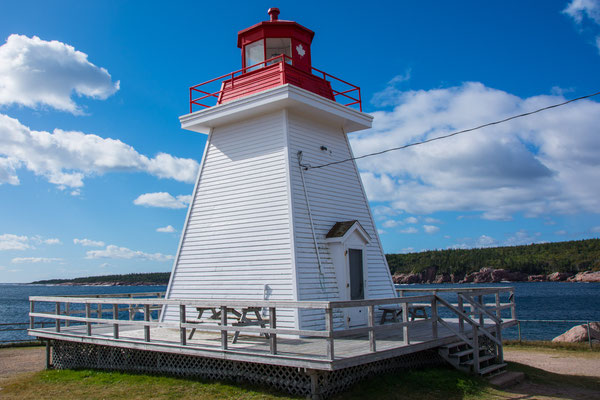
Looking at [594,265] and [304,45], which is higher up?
[304,45]

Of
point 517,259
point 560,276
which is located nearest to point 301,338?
point 560,276

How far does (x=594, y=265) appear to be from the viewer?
3708 inches

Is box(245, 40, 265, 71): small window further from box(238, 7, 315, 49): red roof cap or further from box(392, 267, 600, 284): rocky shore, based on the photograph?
box(392, 267, 600, 284): rocky shore

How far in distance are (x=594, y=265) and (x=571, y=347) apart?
3678 inches

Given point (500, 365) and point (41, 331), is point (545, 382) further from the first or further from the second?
point (41, 331)

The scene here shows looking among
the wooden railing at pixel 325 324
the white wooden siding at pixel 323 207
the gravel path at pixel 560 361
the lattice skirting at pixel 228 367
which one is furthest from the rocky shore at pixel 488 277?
the lattice skirting at pixel 228 367

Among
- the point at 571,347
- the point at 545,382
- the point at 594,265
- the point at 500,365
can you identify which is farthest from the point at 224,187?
the point at 594,265

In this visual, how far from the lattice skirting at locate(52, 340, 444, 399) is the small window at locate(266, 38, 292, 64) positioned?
7.46m

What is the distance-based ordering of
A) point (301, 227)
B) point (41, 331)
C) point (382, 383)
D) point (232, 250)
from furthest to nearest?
point (41, 331)
point (232, 250)
point (301, 227)
point (382, 383)

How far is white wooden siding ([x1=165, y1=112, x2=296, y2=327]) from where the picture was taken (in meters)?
10.7

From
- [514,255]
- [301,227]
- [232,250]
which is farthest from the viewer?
[514,255]

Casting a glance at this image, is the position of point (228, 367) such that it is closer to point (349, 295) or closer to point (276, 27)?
point (349, 295)

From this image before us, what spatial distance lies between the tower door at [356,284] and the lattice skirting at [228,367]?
6.14 feet

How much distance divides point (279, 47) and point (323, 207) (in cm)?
441
